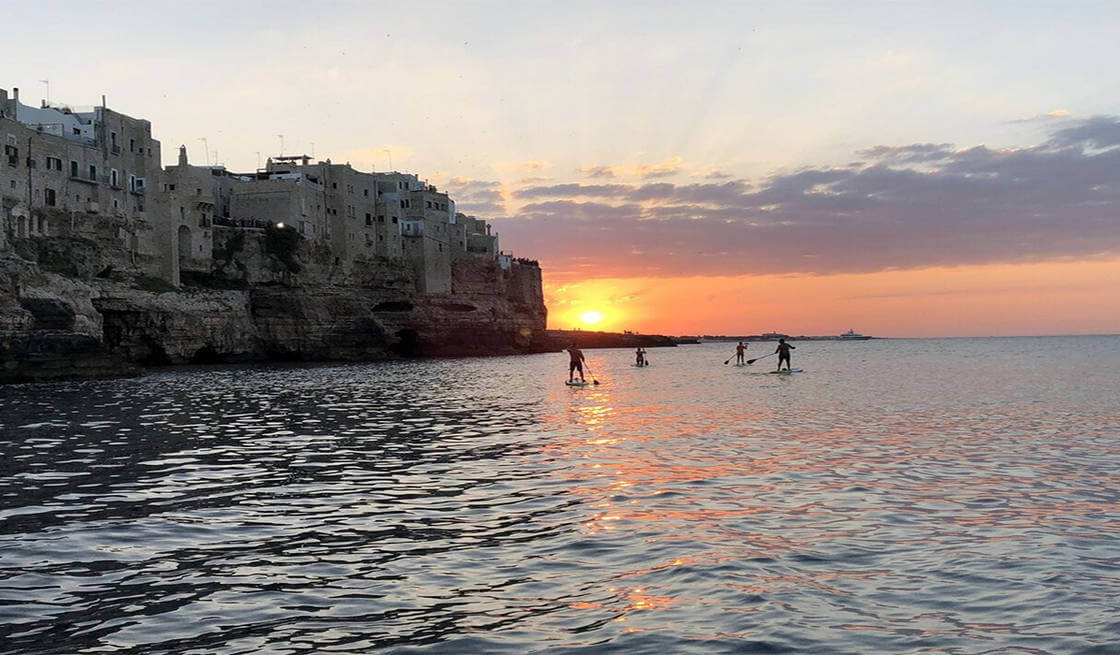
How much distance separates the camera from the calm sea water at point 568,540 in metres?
7.32

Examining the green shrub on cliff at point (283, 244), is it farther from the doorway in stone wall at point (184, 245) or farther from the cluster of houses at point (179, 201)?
the doorway in stone wall at point (184, 245)

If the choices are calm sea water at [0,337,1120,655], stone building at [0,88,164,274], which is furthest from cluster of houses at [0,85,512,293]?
calm sea water at [0,337,1120,655]

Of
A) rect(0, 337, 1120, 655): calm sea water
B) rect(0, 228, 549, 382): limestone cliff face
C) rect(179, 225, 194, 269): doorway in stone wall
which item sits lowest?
rect(0, 337, 1120, 655): calm sea water

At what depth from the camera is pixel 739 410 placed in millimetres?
29828

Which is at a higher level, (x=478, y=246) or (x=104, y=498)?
(x=478, y=246)

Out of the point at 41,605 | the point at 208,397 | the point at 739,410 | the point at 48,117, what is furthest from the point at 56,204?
the point at 41,605

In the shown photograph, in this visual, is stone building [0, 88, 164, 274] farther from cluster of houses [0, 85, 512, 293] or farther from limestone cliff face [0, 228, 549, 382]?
limestone cliff face [0, 228, 549, 382]

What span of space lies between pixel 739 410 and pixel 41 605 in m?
24.4

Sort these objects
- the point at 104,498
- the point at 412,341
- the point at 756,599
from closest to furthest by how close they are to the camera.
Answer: the point at 756,599 → the point at 104,498 → the point at 412,341

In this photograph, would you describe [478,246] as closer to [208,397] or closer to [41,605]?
[208,397]

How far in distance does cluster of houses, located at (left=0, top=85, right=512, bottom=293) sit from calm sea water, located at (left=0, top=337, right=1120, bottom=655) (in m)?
58.4

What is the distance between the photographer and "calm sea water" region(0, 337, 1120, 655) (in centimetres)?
732

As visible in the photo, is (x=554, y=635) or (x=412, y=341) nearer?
(x=554, y=635)

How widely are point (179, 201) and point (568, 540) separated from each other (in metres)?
90.8
